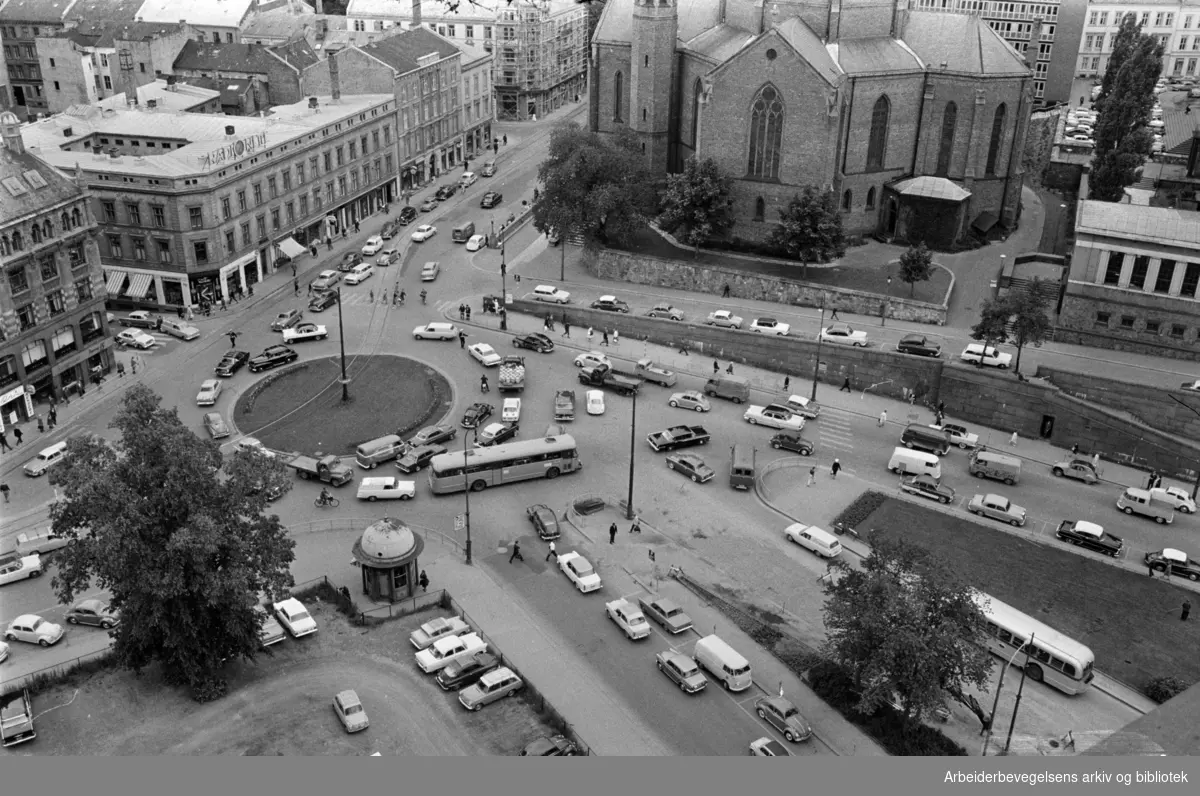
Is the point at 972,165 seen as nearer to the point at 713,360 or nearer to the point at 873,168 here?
the point at 873,168

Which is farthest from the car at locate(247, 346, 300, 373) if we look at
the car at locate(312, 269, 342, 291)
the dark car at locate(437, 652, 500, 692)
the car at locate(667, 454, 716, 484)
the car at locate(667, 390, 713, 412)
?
the dark car at locate(437, 652, 500, 692)

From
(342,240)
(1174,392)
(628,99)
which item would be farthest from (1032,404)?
(342,240)

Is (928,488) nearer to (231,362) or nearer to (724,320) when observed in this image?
(724,320)

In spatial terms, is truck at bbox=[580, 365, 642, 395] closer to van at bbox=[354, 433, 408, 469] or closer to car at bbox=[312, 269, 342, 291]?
van at bbox=[354, 433, 408, 469]

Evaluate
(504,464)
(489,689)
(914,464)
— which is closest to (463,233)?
(504,464)

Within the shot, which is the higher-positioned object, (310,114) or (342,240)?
(310,114)

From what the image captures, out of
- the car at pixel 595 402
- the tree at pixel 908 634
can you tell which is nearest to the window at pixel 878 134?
the car at pixel 595 402
